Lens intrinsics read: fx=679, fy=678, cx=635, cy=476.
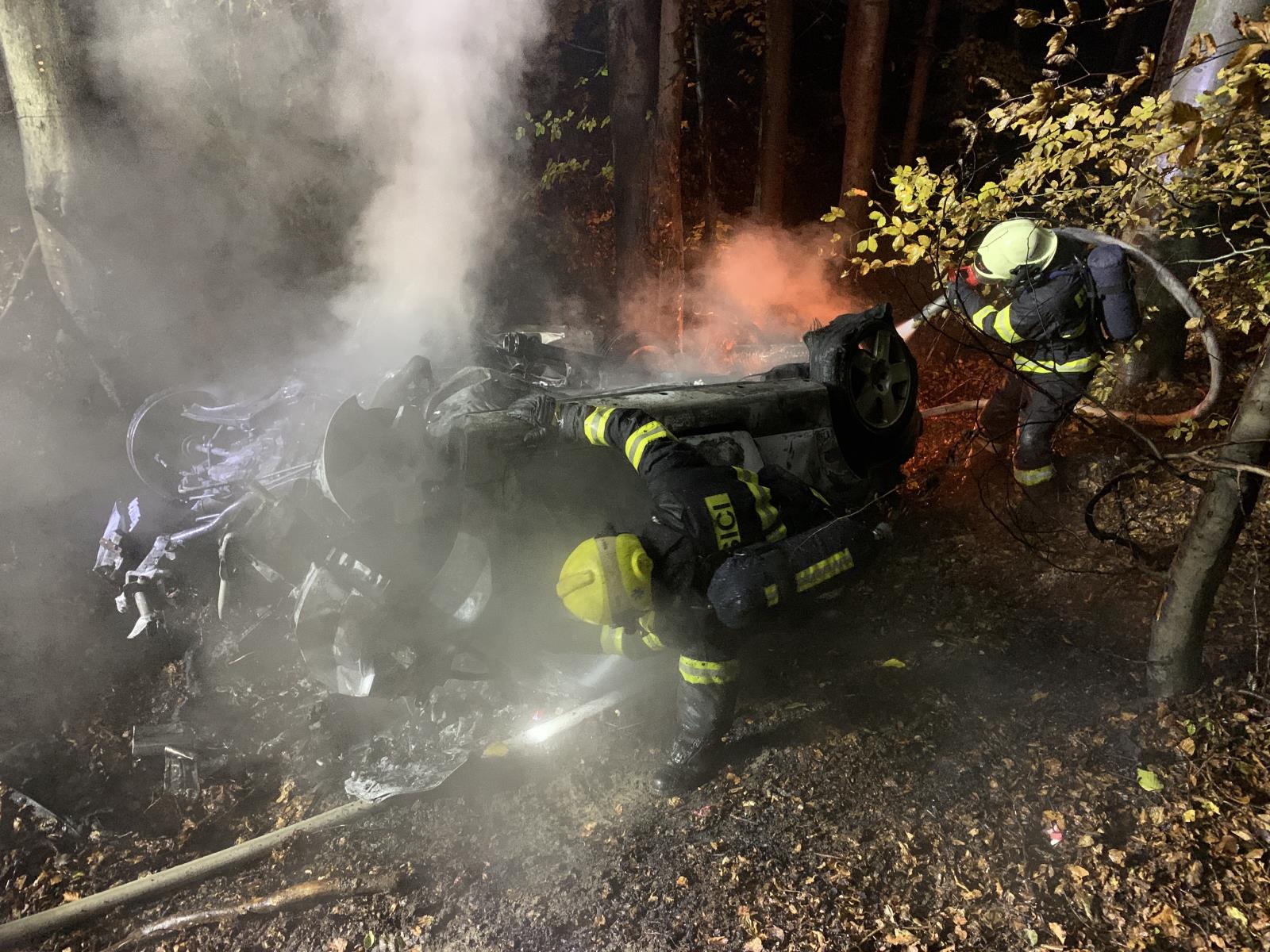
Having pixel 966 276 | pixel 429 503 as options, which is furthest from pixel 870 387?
pixel 429 503

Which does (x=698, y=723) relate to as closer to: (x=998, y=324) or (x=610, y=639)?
(x=610, y=639)

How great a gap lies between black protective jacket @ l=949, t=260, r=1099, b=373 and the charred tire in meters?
0.71

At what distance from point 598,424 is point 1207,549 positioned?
3.13 metres

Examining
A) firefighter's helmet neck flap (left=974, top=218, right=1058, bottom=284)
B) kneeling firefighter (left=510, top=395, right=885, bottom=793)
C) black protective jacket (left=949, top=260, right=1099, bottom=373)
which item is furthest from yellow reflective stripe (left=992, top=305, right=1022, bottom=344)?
kneeling firefighter (left=510, top=395, right=885, bottom=793)

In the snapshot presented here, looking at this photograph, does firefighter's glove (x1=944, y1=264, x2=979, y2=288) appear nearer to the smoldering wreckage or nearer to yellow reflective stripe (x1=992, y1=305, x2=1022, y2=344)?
yellow reflective stripe (x1=992, y1=305, x2=1022, y2=344)

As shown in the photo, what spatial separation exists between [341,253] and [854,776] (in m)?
7.97

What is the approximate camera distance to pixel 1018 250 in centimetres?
495

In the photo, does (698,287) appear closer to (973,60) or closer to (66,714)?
(973,60)

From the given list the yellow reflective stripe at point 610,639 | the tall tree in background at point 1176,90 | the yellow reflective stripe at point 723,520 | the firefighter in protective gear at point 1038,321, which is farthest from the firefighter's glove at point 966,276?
the yellow reflective stripe at point 610,639

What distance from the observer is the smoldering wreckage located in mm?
4180

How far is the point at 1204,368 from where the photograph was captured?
20.9 feet

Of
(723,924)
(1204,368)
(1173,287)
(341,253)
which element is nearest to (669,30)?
(341,253)

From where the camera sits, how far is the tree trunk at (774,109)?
34.4 ft

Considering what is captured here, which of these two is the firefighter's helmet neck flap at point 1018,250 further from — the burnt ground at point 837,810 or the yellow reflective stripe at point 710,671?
the yellow reflective stripe at point 710,671
